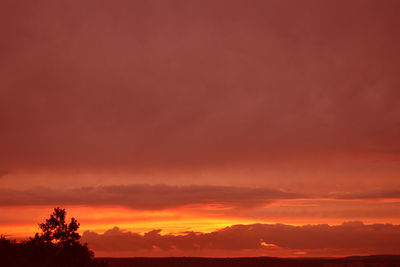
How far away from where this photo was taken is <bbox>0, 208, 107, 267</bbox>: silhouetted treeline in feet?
176

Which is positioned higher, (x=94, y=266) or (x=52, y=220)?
(x=52, y=220)

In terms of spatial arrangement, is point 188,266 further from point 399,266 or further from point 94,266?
point 94,266

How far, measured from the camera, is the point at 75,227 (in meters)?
54.3

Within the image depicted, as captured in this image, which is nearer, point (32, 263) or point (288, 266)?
point (32, 263)

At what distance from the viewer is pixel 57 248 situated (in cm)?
5419

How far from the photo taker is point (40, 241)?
178ft

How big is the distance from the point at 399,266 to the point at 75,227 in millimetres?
169743

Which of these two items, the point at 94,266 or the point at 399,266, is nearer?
the point at 94,266

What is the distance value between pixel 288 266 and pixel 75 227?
159312mm

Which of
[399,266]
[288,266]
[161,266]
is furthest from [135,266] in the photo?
[399,266]

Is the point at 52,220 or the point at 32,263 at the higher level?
the point at 52,220

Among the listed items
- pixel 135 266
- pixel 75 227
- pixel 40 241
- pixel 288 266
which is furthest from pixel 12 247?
pixel 288 266

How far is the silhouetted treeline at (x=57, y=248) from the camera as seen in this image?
53.7 meters

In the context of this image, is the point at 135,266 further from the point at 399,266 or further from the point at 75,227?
the point at 75,227
